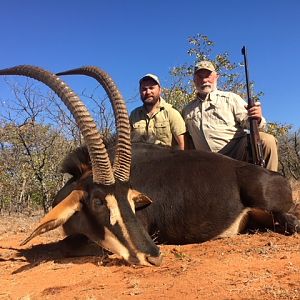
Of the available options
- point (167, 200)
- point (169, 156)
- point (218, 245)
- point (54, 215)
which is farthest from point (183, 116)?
point (54, 215)

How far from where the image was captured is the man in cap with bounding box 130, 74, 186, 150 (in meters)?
6.85

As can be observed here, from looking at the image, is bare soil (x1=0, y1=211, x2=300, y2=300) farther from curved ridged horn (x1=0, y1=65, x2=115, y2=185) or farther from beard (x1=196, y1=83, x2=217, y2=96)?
beard (x1=196, y1=83, x2=217, y2=96)

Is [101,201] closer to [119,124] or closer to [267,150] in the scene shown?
[119,124]

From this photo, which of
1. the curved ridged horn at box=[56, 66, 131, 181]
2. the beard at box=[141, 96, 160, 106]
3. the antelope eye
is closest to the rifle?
the beard at box=[141, 96, 160, 106]

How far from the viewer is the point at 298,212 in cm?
538

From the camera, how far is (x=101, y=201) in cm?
416

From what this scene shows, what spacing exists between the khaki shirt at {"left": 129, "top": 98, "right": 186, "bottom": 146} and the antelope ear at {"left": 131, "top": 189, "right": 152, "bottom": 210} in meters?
2.16

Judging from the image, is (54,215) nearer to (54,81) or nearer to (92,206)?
(92,206)

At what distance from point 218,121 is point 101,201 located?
296cm

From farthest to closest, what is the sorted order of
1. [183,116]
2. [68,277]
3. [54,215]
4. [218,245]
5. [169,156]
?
[183,116] → [169,156] → [218,245] → [54,215] → [68,277]

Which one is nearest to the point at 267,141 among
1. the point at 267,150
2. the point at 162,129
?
the point at 267,150

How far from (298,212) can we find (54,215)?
113 inches

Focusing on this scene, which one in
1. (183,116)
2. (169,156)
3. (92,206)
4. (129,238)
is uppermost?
(183,116)

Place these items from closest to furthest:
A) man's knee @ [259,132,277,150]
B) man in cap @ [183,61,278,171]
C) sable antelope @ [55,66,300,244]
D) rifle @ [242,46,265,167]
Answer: sable antelope @ [55,66,300,244]
rifle @ [242,46,265,167]
man's knee @ [259,132,277,150]
man in cap @ [183,61,278,171]
